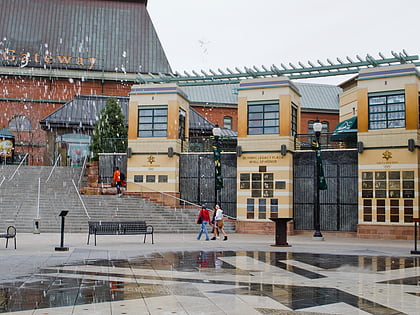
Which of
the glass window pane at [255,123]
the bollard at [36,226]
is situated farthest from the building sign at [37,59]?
the bollard at [36,226]

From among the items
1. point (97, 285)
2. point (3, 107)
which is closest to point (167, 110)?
point (97, 285)

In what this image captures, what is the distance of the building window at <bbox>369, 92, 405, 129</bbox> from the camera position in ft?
88.9

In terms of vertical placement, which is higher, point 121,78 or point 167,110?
point 121,78

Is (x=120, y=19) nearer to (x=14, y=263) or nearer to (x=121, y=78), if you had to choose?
(x=121, y=78)

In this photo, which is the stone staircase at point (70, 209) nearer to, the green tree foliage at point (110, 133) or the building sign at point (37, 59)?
the green tree foliage at point (110, 133)

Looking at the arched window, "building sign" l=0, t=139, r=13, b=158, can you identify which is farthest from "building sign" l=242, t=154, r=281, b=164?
the arched window

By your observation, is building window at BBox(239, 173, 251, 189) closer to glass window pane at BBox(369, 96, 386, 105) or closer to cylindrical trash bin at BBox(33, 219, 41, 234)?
glass window pane at BBox(369, 96, 386, 105)

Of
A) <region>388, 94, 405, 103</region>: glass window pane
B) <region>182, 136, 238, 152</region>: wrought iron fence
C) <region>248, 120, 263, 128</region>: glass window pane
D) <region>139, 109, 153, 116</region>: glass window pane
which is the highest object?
<region>388, 94, 405, 103</region>: glass window pane

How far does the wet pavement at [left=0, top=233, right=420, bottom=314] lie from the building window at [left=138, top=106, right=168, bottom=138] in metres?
14.0

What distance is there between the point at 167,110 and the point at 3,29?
114 feet

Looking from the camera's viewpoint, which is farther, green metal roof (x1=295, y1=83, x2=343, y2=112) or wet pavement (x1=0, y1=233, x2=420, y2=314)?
green metal roof (x1=295, y1=83, x2=343, y2=112)

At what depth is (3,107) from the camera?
5694 cm

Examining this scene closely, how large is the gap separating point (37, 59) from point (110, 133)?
22.9 metres

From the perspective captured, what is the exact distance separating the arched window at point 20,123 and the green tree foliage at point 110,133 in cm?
1873
